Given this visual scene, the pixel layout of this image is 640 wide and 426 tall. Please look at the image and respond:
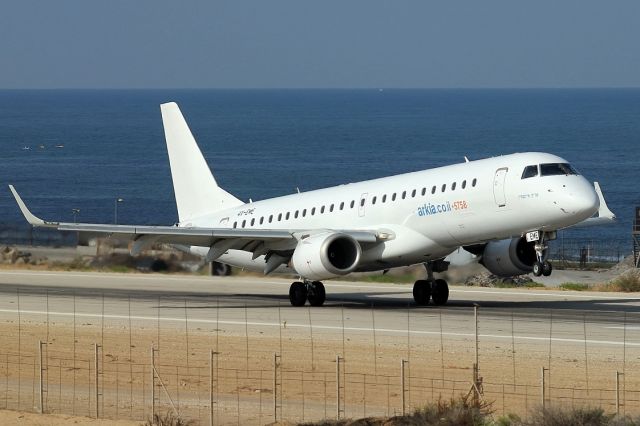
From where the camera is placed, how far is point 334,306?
Result: 43.3m

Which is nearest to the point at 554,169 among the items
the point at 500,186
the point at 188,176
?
the point at 500,186

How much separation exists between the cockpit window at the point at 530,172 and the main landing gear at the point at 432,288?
199 inches

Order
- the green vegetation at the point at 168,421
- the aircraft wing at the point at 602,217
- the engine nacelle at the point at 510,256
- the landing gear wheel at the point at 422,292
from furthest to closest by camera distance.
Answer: the landing gear wheel at the point at 422,292 → the aircraft wing at the point at 602,217 → the engine nacelle at the point at 510,256 → the green vegetation at the point at 168,421

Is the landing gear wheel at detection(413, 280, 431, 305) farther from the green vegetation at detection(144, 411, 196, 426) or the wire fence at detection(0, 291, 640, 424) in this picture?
the green vegetation at detection(144, 411, 196, 426)

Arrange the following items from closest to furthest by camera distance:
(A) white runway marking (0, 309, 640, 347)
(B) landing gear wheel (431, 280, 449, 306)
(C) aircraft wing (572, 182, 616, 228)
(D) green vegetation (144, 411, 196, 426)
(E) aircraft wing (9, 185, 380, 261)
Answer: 1. (D) green vegetation (144, 411, 196, 426)
2. (A) white runway marking (0, 309, 640, 347)
3. (E) aircraft wing (9, 185, 380, 261)
4. (C) aircraft wing (572, 182, 616, 228)
5. (B) landing gear wheel (431, 280, 449, 306)

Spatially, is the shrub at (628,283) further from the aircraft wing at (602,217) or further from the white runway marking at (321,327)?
→ the white runway marking at (321,327)

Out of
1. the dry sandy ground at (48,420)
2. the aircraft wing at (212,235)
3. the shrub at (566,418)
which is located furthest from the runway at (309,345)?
the shrub at (566,418)

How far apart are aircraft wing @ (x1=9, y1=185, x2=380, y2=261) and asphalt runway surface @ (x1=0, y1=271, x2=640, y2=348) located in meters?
1.77

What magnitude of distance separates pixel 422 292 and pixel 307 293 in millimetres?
3296

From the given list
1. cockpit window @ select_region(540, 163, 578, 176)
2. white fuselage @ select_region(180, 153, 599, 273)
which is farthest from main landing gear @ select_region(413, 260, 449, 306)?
cockpit window @ select_region(540, 163, 578, 176)

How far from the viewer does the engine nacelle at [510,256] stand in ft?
139

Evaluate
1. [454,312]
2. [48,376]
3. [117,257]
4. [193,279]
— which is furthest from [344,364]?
[117,257]

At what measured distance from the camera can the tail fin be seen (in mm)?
49281

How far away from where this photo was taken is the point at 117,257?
5956 cm
